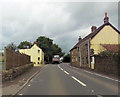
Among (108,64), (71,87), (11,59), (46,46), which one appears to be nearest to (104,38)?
(108,64)

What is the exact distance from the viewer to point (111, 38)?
29.7 metres

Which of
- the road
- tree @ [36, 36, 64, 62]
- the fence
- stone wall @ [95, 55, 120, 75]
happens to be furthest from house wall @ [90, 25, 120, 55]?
tree @ [36, 36, 64, 62]

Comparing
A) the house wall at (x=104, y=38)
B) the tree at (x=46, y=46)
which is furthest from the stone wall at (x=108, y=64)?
the tree at (x=46, y=46)

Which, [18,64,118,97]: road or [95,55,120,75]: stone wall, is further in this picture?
[95,55,120,75]: stone wall

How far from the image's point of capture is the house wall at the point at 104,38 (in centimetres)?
2860

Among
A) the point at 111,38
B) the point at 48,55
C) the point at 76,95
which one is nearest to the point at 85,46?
the point at 111,38

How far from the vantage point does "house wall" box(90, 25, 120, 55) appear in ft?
93.8

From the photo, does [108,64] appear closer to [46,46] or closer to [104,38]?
A: [104,38]

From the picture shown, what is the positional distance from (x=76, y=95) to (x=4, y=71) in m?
6.29

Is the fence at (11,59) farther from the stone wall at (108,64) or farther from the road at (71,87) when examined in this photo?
the stone wall at (108,64)

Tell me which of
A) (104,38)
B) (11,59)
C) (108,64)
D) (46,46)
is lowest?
(108,64)

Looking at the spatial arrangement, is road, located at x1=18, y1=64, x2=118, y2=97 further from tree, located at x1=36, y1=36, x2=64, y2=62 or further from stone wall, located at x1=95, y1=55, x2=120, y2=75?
tree, located at x1=36, y1=36, x2=64, y2=62

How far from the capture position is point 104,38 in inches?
1156

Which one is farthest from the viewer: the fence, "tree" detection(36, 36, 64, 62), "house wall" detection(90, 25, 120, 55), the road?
"tree" detection(36, 36, 64, 62)
